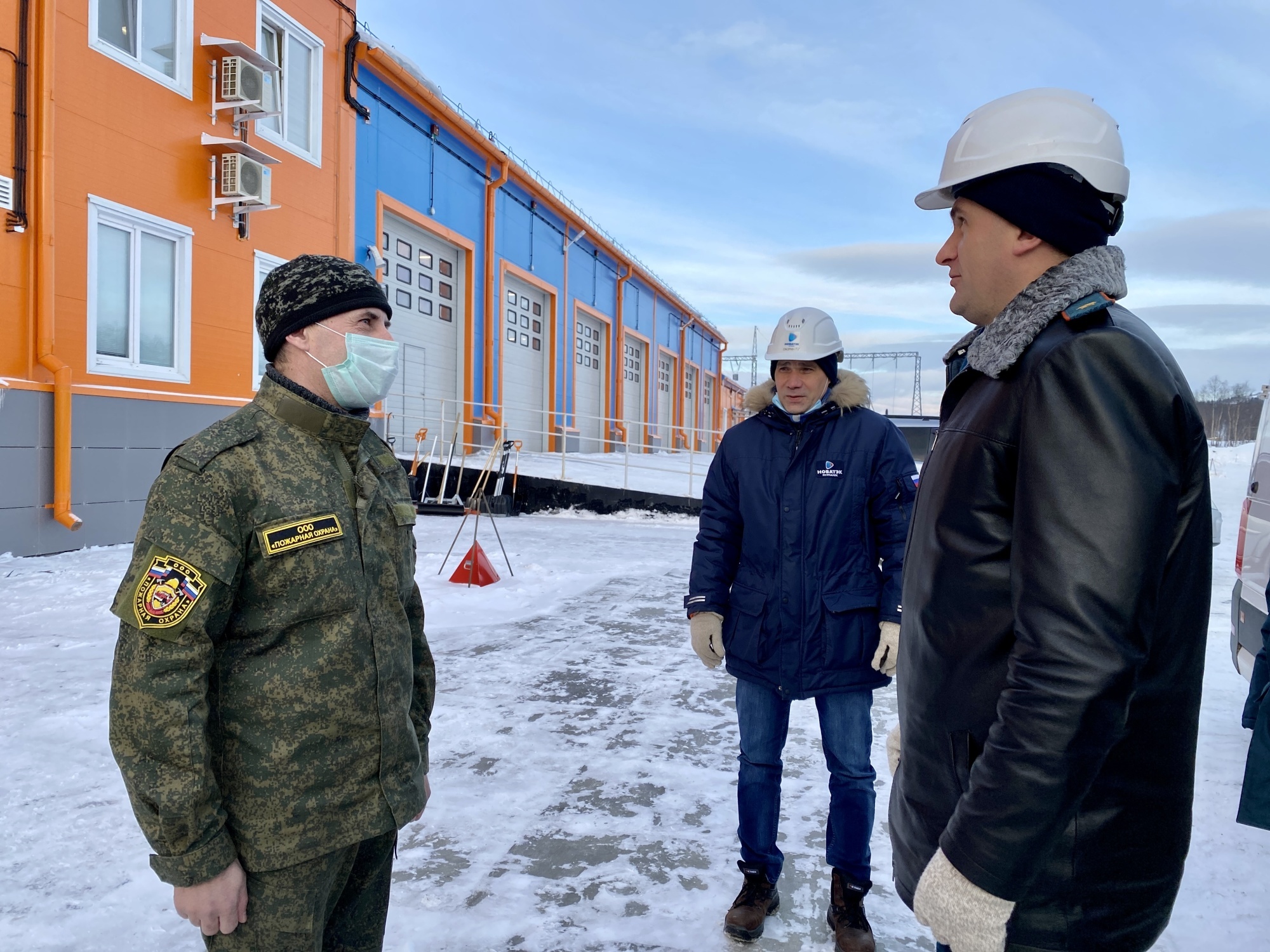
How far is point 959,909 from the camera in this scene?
1.25m

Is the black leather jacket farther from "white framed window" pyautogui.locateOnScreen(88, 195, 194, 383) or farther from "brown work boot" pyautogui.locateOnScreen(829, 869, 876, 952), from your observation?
"white framed window" pyautogui.locateOnScreen(88, 195, 194, 383)

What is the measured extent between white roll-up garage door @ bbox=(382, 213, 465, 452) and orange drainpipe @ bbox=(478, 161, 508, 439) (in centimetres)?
76

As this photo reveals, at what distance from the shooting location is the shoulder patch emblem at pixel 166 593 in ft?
4.78

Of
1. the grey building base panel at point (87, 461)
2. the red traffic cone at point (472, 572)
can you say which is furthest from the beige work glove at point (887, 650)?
the grey building base panel at point (87, 461)

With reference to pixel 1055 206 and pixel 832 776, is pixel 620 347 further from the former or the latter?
pixel 1055 206

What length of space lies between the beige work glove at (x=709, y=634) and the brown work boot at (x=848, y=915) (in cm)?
81

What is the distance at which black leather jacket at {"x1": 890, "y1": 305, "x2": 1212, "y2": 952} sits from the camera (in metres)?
1.14

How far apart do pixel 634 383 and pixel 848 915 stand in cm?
2871

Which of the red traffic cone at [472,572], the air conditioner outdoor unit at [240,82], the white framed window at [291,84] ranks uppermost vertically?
the white framed window at [291,84]

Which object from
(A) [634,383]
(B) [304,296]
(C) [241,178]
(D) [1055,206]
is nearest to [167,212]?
(C) [241,178]

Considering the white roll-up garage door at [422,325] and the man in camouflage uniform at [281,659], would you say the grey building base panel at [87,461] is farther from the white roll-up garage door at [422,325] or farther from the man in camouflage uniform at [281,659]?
the man in camouflage uniform at [281,659]

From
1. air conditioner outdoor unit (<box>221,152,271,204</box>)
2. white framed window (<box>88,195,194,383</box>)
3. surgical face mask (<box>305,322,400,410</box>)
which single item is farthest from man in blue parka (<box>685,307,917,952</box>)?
air conditioner outdoor unit (<box>221,152,271,204</box>)

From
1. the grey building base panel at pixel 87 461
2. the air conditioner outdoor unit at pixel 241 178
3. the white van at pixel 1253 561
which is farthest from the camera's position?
the air conditioner outdoor unit at pixel 241 178

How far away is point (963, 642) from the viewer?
1.36 m
